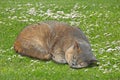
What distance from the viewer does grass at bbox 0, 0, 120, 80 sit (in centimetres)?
1075

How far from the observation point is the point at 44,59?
1222 centimetres

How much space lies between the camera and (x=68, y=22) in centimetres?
1717

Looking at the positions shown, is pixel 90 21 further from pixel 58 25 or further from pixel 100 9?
pixel 58 25

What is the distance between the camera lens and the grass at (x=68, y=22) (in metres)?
10.8

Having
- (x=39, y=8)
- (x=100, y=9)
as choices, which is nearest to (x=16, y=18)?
(x=39, y=8)

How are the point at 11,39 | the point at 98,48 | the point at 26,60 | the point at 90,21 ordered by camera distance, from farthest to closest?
the point at 90,21
the point at 11,39
the point at 98,48
the point at 26,60

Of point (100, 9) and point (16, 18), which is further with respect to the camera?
point (100, 9)

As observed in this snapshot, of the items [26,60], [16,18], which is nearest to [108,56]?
[26,60]

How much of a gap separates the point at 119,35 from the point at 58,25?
281 cm

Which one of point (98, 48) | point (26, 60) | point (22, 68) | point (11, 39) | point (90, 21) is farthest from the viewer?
point (90, 21)

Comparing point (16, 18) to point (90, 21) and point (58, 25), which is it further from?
point (58, 25)

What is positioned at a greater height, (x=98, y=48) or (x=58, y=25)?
(x=58, y=25)

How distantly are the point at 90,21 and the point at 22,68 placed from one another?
249 inches

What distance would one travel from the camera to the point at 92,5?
66.1ft
